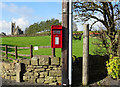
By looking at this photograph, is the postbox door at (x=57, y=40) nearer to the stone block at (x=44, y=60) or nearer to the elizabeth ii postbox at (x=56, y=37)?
the elizabeth ii postbox at (x=56, y=37)

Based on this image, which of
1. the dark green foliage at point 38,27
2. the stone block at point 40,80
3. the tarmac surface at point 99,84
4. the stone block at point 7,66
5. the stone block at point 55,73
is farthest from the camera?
the dark green foliage at point 38,27

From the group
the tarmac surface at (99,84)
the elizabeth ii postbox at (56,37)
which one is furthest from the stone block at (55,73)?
the elizabeth ii postbox at (56,37)

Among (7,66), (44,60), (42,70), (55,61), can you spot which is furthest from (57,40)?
(7,66)

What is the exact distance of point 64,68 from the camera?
182 inches

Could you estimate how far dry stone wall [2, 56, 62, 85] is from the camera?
5.14m

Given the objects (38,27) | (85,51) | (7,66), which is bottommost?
(7,66)

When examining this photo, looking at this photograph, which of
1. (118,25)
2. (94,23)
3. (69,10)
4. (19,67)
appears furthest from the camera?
(94,23)

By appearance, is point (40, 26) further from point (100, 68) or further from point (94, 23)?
point (100, 68)

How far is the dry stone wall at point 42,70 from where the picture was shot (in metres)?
5.14

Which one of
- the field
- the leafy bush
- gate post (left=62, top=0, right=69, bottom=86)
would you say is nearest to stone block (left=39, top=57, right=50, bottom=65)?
gate post (left=62, top=0, right=69, bottom=86)

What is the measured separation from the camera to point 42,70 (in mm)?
5266

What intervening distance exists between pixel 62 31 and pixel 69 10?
67 centimetres

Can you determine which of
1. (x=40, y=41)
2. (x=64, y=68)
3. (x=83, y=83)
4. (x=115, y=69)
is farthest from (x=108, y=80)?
(x=40, y=41)

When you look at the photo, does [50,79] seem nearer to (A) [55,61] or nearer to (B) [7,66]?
(A) [55,61]
